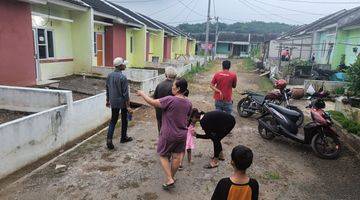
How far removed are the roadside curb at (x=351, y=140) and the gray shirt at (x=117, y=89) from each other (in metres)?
4.68

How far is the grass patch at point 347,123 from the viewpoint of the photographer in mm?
6623

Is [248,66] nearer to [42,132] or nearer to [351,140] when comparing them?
[351,140]

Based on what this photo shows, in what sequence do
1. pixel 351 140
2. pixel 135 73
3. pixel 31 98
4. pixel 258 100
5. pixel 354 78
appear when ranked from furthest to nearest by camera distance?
1. pixel 135 73
2. pixel 258 100
3. pixel 354 78
4. pixel 31 98
5. pixel 351 140

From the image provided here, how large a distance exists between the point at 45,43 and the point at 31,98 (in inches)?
211

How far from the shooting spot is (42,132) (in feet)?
18.1

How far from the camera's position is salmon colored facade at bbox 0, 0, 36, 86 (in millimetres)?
8375

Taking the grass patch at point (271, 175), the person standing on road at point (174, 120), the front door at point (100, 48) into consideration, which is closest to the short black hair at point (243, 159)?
the person standing on road at point (174, 120)

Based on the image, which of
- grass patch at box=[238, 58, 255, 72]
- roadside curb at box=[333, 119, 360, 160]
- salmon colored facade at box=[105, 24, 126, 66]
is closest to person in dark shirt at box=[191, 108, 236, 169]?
roadside curb at box=[333, 119, 360, 160]

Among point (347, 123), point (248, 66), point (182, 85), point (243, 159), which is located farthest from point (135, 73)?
point (248, 66)

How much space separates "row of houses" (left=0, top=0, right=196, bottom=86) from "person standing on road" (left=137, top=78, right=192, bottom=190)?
6.42 metres

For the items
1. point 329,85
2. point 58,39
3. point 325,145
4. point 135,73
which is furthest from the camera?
point 135,73

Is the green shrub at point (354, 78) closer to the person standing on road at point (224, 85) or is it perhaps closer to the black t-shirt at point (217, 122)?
the person standing on road at point (224, 85)

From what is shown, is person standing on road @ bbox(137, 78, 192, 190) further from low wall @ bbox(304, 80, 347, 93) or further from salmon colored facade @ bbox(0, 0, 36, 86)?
low wall @ bbox(304, 80, 347, 93)

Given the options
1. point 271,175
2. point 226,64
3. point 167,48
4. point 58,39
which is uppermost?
point 58,39
